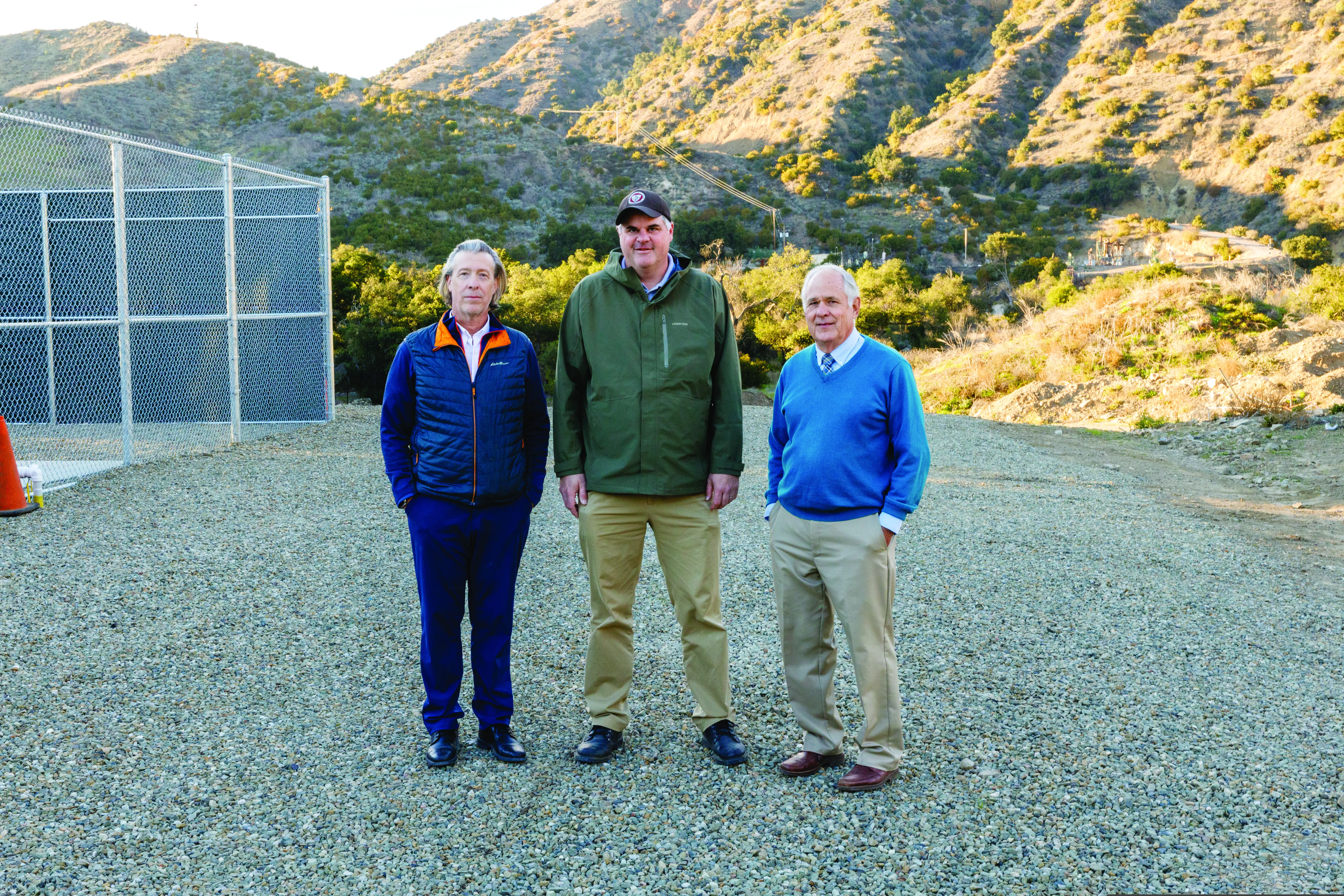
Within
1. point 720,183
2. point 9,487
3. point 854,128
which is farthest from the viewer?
point 854,128

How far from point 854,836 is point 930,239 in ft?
149

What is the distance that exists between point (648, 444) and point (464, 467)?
0.62m

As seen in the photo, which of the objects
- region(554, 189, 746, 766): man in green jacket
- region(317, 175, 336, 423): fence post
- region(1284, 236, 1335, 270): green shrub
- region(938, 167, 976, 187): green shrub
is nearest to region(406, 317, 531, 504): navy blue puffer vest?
region(554, 189, 746, 766): man in green jacket

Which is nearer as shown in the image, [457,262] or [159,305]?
[457,262]

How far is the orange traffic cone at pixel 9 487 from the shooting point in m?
6.40

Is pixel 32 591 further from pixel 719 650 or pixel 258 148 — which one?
pixel 258 148

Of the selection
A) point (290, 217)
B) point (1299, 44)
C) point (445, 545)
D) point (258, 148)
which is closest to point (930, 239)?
point (1299, 44)

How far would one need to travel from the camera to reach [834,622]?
10.5 ft

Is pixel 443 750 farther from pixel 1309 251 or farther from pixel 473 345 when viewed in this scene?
pixel 1309 251

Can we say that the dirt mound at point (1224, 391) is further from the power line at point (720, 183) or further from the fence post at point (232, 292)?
the power line at point (720, 183)

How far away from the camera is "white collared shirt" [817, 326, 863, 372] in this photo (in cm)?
311

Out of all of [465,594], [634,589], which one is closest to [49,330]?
[465,594]

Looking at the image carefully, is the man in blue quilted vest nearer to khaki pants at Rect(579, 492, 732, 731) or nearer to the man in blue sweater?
khaki pants at Rect(579, 492, 732, 731)

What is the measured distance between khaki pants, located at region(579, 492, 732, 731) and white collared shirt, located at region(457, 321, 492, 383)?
0.60 m
